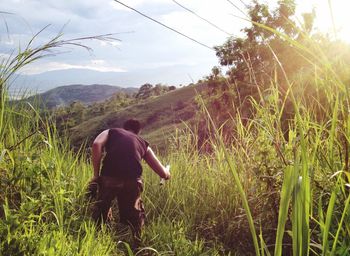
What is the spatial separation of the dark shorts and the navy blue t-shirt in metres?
0.08

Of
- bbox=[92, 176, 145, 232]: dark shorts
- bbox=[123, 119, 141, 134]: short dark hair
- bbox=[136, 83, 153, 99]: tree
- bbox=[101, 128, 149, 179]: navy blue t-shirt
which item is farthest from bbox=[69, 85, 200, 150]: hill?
bbox=[92, 176, 145, 232]: dark shorts

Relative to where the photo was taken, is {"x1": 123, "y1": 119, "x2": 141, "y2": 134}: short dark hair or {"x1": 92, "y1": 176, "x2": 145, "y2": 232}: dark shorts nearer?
{"x1": 92, "y1": 176, "x2": 145, "y2": 232}: dark shorts

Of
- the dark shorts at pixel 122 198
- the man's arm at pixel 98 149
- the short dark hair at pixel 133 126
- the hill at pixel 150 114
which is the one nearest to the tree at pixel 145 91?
the hill at pixel 150 114

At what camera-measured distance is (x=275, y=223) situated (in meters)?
3.96

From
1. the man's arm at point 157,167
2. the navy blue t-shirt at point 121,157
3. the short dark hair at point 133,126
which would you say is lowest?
the man's arm at point 157,167

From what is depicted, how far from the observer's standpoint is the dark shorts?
5324 mm

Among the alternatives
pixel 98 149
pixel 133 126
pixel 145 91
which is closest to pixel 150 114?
pixel 145 91

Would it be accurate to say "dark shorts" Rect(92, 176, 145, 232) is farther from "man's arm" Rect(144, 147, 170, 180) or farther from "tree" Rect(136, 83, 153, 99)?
"tree" Rect(136, 83, 153, 99)

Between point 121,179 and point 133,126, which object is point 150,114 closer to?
point 133,126

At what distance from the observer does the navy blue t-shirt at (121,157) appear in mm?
5445

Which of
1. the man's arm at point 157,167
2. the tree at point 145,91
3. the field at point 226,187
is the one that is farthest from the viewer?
the tree at point 145,91

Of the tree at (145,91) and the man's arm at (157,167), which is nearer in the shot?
the man's arm at (157,167)

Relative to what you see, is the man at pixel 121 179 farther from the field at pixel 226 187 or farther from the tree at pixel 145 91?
the tree at pixel 145 91

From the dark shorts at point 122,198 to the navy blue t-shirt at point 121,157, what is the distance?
85mm
